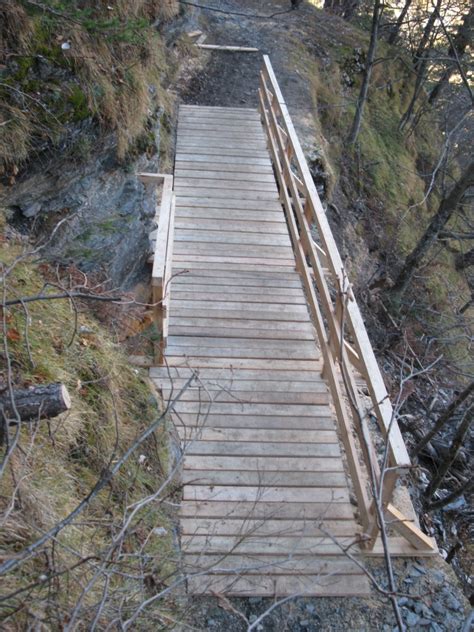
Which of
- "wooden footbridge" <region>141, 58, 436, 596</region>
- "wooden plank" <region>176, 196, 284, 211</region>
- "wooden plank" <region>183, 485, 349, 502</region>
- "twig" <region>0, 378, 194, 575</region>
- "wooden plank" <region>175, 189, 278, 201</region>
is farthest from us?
"wooden plank" <region>175, 189, 278, 201</region>

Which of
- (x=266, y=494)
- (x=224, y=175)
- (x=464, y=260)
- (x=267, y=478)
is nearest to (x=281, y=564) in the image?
(x=266, y=494)

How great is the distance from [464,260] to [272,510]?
37.0ft

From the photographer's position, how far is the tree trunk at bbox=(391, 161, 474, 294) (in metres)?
7.92

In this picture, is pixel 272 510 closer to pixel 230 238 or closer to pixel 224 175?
pixel 230 238

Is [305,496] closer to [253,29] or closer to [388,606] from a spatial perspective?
[388,606]

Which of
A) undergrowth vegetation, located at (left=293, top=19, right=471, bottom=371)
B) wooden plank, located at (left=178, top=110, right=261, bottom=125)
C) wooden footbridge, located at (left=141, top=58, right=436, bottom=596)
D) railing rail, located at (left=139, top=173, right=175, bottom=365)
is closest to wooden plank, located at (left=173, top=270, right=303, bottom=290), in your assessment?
wooden footbridge, located at (left=141, top=58, right=436, bottom=596)

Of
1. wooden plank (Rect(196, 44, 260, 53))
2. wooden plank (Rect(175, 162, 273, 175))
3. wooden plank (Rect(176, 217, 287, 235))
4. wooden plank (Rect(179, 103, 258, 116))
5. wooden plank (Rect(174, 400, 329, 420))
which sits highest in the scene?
wooden plank (Rect(196, 44, 260, 53))

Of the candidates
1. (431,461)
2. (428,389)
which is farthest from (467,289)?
(431,461)

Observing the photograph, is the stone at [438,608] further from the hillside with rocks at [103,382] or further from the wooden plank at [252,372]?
the wooden plank at [252,372]

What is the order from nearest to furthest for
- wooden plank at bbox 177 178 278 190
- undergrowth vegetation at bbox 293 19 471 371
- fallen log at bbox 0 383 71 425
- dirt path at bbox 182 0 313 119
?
fallen log at bbox 0 383 71 425
wooden plank at bbox 177 178 278 190
dirt path at bbox 182 0 313 119
undergrowth vegetation at bbox 293 19 471 371

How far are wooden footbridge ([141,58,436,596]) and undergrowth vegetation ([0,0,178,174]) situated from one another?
1002 millimetres

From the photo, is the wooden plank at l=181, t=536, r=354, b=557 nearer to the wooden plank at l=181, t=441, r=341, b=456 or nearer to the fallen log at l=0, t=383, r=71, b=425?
the wooden plank at l=181, t=441, r=341, b=456

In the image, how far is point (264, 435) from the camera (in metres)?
4.64

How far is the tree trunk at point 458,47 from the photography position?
33.4 feet
